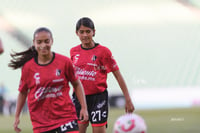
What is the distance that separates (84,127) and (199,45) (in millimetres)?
26706

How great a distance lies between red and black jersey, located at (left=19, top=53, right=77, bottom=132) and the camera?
6.22m

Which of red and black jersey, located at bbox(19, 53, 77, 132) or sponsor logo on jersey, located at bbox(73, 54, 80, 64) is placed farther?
sponsor logo on jersey, located at bbox(73, 54, 80, 64)

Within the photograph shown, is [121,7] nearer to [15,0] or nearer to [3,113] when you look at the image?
[15,0]

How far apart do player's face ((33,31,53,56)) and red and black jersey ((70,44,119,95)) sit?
1.92 meters

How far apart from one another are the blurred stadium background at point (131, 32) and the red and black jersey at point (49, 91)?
24.8 metres

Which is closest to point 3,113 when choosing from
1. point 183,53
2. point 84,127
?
point 183,53

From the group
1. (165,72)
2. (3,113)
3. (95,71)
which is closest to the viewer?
(95,71)

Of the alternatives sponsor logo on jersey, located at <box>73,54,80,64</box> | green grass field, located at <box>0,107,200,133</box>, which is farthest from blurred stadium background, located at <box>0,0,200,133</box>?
sponsor logo on jersey, located at <box>73,54,80,64</box>

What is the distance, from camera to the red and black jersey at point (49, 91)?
6224mm

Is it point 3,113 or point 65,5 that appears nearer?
point 3,113

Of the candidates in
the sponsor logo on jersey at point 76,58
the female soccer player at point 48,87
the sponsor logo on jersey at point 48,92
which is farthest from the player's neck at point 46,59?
the sponsor logo on jersey at point 76,58

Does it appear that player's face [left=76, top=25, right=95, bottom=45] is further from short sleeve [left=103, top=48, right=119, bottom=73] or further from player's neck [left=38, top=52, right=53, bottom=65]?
player's neck [left=38, top=52, right=53, bottom=65]

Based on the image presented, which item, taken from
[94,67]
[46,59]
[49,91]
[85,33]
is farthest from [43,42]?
[94,67]

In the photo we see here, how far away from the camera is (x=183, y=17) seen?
3375cm
